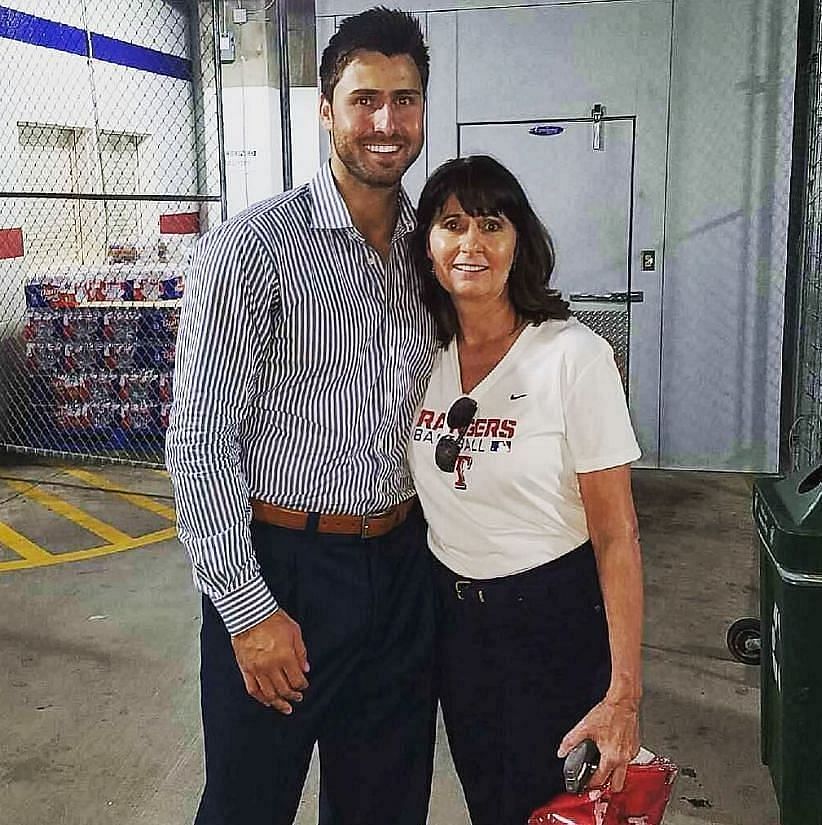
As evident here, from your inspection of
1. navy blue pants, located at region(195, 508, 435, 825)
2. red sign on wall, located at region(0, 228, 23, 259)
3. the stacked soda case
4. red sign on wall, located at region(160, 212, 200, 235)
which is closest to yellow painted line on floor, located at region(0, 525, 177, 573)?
the stacked soda case

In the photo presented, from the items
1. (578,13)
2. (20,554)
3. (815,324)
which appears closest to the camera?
(20,554)

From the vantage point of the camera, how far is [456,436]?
1770 millimetres

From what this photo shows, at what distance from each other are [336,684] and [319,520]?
0.99 ft

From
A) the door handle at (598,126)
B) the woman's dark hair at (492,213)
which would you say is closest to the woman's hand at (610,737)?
the woman's dark hair at (492,213)

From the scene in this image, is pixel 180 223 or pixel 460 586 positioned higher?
pixel 180 223

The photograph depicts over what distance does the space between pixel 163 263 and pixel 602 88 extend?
3.09 metres

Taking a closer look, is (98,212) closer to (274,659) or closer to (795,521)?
(274,659)

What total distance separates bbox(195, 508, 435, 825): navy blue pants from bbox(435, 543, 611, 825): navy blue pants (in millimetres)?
78

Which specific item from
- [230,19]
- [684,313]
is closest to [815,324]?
[684,313]

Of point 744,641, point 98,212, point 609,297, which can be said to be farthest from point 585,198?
point 98,212

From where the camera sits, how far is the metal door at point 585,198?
611cm

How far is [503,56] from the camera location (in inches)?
243

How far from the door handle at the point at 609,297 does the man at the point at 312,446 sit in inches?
179

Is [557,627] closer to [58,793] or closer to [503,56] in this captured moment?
[58,793]
